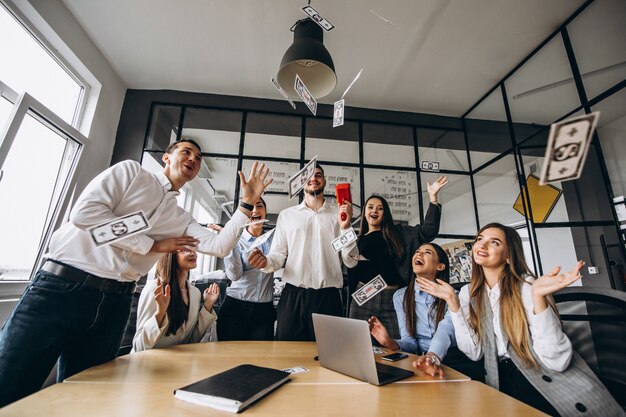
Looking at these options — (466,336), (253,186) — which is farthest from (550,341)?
(253,186)

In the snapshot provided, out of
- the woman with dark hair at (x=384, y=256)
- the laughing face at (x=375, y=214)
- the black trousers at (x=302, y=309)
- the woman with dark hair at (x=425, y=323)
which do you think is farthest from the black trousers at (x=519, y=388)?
the laughing face at (x=375, y=214)

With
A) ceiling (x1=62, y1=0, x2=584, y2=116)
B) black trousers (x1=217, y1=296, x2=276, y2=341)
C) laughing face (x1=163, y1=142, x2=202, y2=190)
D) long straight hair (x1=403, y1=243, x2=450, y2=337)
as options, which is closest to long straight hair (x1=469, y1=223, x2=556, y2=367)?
long straight hair (x1=403, y1=243, x2=450, y2=337)

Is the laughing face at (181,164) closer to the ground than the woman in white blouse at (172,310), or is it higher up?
higher up

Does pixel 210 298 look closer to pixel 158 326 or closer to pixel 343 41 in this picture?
pixel 158 326

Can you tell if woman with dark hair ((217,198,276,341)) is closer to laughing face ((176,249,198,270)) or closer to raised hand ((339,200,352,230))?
laughing face ((176,249,198,270))

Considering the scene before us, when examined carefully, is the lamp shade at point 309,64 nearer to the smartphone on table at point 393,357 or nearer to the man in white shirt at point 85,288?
the man in white shirt at point 85,288

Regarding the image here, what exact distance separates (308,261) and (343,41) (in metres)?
2.12

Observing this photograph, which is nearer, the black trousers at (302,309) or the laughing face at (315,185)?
the black trousers at (302,309)

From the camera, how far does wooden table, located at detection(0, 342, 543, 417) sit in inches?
27.5

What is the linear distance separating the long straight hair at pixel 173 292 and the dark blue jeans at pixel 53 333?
0.86ft

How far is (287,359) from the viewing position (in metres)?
1.23

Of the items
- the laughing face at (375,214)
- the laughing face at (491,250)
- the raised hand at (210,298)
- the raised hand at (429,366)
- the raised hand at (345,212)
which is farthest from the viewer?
the laughing face at (375,214)

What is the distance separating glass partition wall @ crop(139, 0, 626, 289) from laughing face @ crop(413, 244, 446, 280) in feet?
3.23

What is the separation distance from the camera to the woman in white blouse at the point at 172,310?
4.53ft
